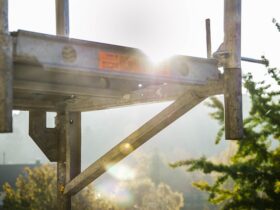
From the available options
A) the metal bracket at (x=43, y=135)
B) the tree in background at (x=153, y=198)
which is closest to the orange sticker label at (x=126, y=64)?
the metal bracket at (x=43, y=135)

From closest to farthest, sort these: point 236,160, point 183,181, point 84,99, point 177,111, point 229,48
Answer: point 229,48 → point 177,111 → point 84,99 → point 236,160 → point 183,181

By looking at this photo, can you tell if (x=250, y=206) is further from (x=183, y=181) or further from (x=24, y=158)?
(x=24, y=158)

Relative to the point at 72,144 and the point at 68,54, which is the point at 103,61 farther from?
the point at 72,144

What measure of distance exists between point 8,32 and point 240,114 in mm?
2389

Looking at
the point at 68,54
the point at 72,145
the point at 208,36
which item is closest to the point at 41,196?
the point at 72,145

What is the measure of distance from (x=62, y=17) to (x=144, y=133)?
1.53 m

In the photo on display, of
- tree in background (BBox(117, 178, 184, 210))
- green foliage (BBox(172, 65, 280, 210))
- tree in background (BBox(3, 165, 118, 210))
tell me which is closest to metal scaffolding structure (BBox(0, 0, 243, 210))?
green foliage (BBox(172, 65, 280, 210))

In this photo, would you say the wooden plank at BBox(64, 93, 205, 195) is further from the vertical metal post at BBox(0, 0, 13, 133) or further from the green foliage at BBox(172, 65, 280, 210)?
the vertical metal post at BBox(0, 0, 13, 133)

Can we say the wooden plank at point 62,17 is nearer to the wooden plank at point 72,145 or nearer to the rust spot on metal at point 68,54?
the rust spot on metal at point 68,54

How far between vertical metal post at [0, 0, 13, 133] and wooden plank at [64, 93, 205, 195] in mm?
2084

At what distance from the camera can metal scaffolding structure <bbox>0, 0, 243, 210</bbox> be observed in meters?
3.92

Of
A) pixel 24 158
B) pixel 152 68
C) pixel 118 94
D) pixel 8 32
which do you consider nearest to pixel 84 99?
pixel 118 94

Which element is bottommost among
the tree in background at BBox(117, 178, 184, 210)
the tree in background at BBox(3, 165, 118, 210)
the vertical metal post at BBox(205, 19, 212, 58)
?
the tree in background at BBox(117, 178, 184, 210)

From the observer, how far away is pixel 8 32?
374cm
